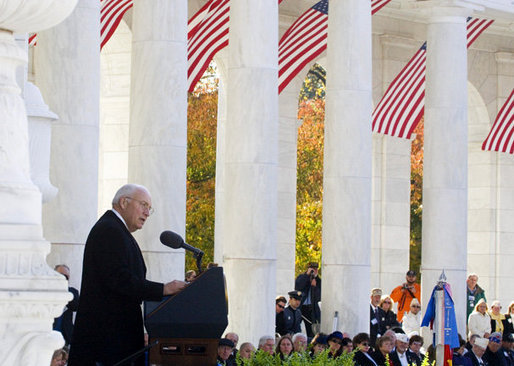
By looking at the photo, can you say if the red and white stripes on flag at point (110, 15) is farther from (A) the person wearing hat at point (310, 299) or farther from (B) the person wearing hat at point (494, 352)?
(B) the person wearing hat at point (494, 352)

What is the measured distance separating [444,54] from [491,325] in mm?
10596

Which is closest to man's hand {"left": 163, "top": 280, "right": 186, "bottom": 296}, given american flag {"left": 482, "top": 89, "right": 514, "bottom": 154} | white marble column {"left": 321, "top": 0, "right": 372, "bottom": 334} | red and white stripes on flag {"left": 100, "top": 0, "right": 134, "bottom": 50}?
red and white stripes on flag {"left": 100, "top": 0, "right": 134, "bottom": 50}

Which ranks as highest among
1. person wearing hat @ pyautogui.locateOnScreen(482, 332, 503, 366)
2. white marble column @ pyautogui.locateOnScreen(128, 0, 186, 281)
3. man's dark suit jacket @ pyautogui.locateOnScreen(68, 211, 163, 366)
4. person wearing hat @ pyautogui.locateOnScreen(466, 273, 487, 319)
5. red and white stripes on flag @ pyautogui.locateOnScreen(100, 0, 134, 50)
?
red and white stripes on flag @ pyautogui.locateOnScreen(100, 0, 134, 50)

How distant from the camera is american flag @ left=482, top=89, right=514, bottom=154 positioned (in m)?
58.6

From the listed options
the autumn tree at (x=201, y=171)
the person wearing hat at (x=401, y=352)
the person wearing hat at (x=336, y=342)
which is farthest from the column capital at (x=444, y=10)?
the autumn tree at (x=201, y=171)

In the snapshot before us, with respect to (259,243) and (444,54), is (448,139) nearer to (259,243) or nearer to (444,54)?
(444,54)

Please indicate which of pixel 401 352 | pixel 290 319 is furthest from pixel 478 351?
pixel 401 352

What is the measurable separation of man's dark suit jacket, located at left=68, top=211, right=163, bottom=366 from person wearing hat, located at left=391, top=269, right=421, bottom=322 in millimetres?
35139

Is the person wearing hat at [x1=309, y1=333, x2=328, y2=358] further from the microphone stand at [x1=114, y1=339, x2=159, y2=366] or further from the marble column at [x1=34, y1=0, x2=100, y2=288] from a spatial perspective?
the microphone stand at [x1=114, y1=339, x2=159, y2=366]

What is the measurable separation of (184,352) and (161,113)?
21.3 m

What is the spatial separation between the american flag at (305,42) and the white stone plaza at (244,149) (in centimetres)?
340

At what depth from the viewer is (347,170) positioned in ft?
142

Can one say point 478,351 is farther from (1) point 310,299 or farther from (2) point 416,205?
(2) point 416,205

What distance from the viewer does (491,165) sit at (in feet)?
222
